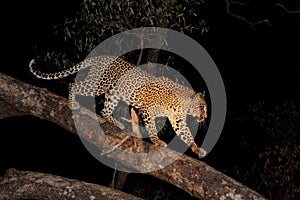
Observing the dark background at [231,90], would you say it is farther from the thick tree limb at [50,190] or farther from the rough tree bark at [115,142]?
the thick tree limb at [50,190]

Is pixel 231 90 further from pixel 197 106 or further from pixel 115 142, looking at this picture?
pixel 115 142

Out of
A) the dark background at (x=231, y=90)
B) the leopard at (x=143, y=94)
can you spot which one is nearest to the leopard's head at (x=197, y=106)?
the leopard at (x=143, y=94)

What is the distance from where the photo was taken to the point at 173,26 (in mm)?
6664

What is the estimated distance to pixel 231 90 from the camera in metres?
9.33

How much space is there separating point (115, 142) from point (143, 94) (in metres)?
0.99

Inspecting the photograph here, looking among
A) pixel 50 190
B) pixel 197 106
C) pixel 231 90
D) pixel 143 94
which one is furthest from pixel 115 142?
pixel 231 90

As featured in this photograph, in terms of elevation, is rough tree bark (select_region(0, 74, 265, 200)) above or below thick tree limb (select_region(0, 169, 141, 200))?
above

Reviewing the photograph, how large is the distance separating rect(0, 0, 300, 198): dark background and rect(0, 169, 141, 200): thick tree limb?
4.71m

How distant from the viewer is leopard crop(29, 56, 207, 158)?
5406 millimetres

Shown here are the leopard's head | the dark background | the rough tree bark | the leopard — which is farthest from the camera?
the dark background

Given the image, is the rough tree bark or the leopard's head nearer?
the rough tree bark

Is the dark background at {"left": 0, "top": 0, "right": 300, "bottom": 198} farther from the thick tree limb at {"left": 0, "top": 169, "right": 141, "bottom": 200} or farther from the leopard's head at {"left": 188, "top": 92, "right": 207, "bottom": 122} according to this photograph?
the thick tree limb at {"left": 0, "top": 169, "right": 141, "bottom": 200}

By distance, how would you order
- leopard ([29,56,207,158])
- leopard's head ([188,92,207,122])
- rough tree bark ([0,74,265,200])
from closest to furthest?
rough tree bark ([0,74,265,200])
leopard ([29,56,207,158])
leopard's head ([188,92,207,122])

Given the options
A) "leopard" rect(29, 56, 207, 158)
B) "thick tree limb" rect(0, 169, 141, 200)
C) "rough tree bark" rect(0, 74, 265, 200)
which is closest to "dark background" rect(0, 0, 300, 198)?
"leopard" rect(29, 56, 207, 158)
